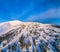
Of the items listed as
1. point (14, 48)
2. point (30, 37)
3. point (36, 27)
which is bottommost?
point (14, 48)

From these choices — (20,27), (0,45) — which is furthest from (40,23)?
(0,45)

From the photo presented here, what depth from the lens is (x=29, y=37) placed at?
7.05 m

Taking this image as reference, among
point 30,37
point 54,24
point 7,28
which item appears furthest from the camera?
point 54,24

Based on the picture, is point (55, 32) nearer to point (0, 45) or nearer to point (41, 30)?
point (41, 30)

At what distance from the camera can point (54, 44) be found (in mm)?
7012

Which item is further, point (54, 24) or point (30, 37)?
point (54, 24)

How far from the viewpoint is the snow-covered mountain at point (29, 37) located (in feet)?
21.9

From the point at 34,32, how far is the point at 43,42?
2.13ft

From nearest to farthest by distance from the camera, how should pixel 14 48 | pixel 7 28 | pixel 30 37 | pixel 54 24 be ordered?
pixel 14 48, pixel 30 37, pixel 7 28, pixel 54 24

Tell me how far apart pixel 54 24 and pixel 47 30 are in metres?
0.93

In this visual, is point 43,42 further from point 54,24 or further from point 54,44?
point 54,24

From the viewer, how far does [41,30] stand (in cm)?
735

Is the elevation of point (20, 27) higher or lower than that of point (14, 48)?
higher

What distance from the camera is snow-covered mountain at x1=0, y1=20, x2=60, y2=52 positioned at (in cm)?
668
